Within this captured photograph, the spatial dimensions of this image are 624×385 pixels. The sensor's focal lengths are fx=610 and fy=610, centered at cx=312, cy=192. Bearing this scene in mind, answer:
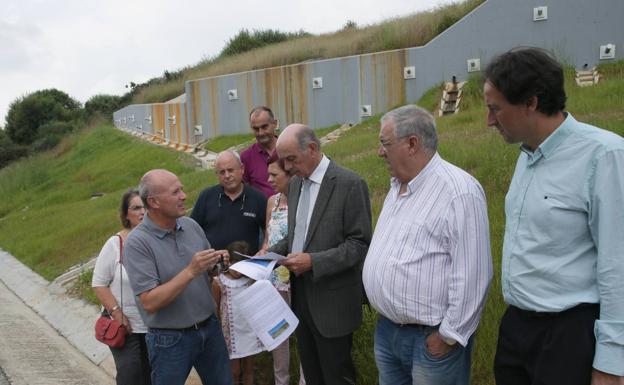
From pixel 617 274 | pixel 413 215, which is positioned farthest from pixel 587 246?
pixel 413 215

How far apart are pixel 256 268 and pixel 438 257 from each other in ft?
4.09

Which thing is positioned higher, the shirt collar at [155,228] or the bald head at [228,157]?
the bald head at [228,157]

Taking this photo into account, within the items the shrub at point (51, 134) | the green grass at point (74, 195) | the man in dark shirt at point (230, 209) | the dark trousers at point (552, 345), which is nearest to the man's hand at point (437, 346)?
the dark trousers at point (552, 345)

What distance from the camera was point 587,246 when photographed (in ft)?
7.45

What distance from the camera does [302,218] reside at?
391 cm

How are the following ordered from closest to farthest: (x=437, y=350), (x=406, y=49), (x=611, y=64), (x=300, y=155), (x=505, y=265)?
1. (x=505, y=265)
2. (x=437, y=350)
3. (x=300, y=155)
4. (x=611, y=64)
5. (x=406, y=49)

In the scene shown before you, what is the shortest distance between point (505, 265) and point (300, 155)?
5.22ft

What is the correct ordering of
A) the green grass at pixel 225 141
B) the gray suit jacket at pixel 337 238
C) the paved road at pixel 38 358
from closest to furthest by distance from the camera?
the gray suit jacket at pixel 337 238, the paved road at pixel 38 358, the green grass at pixel 225 141

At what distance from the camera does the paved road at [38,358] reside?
6473 millimetres

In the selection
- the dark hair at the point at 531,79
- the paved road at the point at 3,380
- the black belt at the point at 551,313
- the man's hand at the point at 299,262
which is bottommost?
the paved road at the point at 3,380

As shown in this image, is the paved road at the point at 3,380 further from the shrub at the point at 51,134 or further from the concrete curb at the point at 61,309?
Answer: the shrub at the point at 51,134

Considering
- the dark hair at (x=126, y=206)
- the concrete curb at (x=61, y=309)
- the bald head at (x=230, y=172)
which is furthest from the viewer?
the concrete curb at (x=61, y=309)

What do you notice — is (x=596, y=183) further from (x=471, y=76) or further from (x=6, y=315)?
(x=471, y=76)

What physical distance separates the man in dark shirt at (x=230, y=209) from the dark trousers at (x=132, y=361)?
3.14ft
